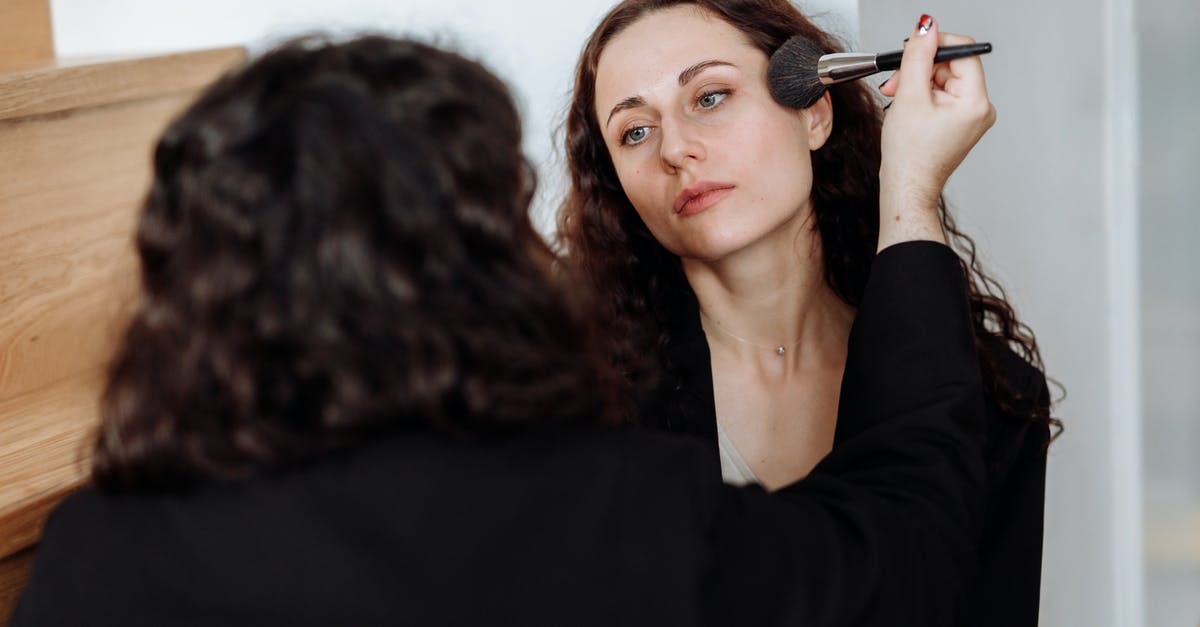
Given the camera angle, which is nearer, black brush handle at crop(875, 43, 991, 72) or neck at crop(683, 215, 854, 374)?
black brush handle at crop(875, 43, 991, 72)

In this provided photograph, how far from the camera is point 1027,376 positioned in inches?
47.1

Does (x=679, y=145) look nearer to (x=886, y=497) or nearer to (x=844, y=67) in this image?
(x=844, y=67)

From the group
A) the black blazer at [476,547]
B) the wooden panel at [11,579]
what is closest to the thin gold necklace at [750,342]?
the black blazer at [476,547]

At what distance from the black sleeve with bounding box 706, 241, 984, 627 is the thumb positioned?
0.47ft

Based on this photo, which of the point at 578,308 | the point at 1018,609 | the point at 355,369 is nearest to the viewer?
the point at 355,369

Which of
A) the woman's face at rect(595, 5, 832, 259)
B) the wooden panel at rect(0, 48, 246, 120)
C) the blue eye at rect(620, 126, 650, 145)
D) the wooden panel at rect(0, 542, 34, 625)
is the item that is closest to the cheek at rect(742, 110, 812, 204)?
the woman's face at rect(595, 5, 832, 259)

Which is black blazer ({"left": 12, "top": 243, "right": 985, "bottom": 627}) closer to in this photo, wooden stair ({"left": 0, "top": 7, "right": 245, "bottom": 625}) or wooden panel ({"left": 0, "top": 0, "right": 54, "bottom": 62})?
wooden stair ({"left": 0, "top": 7, "right": 245, "bottom": 625})

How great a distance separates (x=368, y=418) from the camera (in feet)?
2.03

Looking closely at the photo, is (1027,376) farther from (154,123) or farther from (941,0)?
(154,123)

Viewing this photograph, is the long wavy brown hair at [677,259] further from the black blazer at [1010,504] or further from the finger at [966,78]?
the finger at [966,78]

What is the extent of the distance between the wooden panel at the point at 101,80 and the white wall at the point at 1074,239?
0.94 metres

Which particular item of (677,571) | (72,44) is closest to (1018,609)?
(677,571)

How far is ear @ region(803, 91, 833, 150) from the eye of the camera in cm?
127

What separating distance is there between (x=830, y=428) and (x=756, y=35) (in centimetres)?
43
